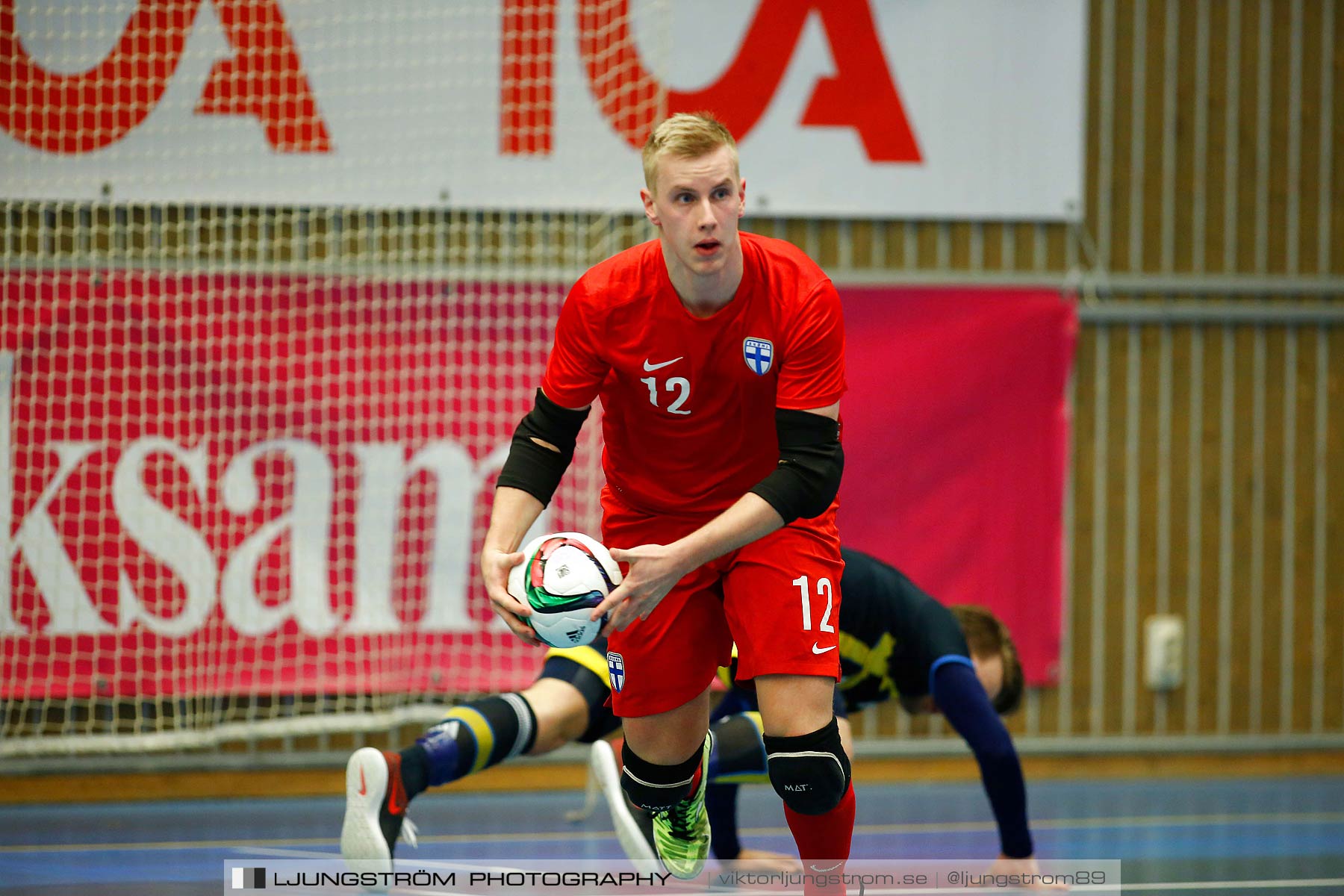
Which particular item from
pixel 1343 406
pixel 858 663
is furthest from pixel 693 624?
pixel 1343 406

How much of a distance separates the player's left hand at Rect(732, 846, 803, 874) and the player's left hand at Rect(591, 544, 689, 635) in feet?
6.15

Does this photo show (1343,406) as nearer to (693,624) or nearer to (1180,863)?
(1180,863)

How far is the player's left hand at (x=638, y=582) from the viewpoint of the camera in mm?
3086

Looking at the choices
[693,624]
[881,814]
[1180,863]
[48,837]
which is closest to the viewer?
[693,624]

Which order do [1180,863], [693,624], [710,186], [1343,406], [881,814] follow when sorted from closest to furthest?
[710,186], [693,624], [1180,863], [881,814], [1343,406]

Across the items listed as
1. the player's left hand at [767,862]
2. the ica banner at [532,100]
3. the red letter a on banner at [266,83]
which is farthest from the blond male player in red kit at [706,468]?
the red letter a on banner at [266,83]

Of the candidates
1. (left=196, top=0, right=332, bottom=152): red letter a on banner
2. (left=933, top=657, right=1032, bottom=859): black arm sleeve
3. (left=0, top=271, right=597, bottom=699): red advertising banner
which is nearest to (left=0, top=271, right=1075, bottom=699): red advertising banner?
(left=0, top=271, right=597, bottom=699): red advertising banner

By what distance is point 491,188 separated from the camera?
21.8ft

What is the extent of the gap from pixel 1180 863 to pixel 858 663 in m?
1.67

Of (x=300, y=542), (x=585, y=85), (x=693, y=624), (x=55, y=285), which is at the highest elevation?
(x=585, y=85)

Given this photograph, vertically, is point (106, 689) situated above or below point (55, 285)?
below

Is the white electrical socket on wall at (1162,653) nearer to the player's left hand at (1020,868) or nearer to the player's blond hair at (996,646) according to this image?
the player's blond hair at (996,646)

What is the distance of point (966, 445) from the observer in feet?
23.0

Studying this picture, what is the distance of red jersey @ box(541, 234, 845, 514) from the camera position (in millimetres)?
3445
